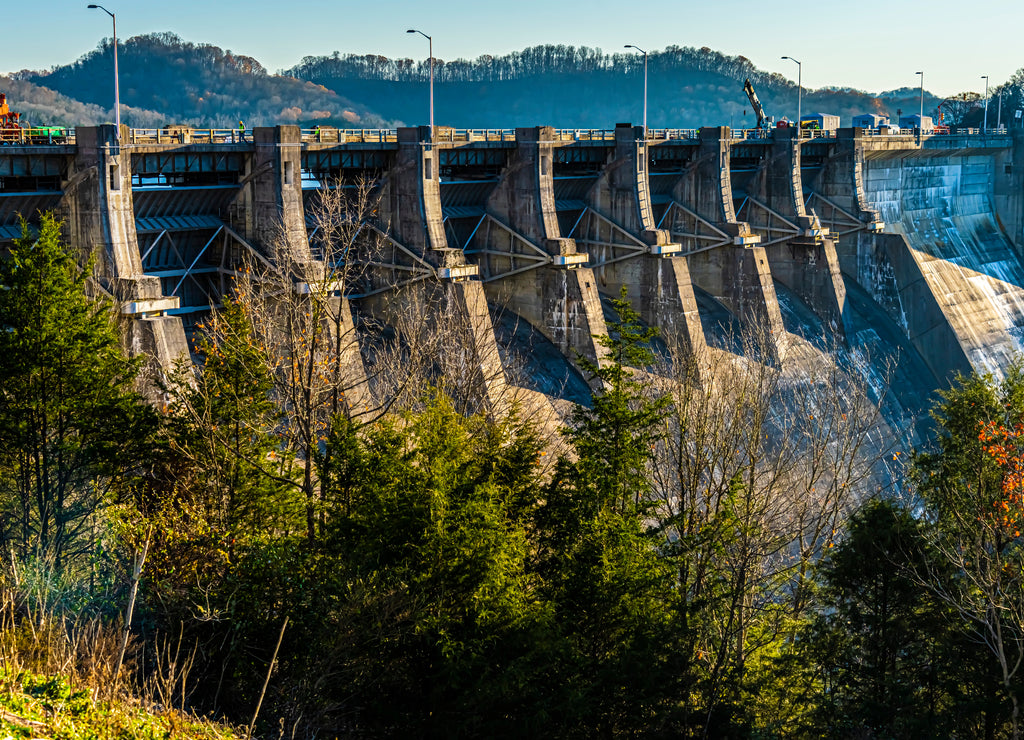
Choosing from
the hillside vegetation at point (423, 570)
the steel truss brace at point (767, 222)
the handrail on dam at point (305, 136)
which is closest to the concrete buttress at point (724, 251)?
the handrail on dam at point (305, 136)

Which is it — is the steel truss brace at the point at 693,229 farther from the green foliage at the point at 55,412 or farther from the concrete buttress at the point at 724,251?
the green foliage at the point at 55,412

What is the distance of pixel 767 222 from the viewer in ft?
156

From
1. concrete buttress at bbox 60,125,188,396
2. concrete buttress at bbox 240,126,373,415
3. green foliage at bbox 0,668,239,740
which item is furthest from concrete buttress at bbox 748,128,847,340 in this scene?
green foliage at bbox 0,668,239,740

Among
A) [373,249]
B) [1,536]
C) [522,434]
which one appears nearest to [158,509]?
[1,536]

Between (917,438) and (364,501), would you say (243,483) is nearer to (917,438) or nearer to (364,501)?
(364,501)

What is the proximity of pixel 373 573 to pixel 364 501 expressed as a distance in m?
1.47

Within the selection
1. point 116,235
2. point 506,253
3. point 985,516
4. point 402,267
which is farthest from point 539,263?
point 985,516

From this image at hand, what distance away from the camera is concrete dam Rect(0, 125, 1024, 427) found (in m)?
26.4

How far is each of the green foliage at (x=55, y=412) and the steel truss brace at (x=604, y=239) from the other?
2285 centimetres

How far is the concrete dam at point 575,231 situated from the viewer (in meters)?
26.4

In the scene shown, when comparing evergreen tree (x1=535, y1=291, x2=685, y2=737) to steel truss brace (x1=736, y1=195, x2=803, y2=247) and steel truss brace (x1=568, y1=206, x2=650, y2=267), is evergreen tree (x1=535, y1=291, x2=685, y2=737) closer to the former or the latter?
steel truss brace (x1=568, y1=206, x2=650, y2=267)

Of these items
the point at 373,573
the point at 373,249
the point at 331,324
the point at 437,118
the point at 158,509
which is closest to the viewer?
the point at 373,573

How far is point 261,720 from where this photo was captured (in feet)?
52.5

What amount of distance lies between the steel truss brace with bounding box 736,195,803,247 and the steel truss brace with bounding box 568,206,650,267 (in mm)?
9173
